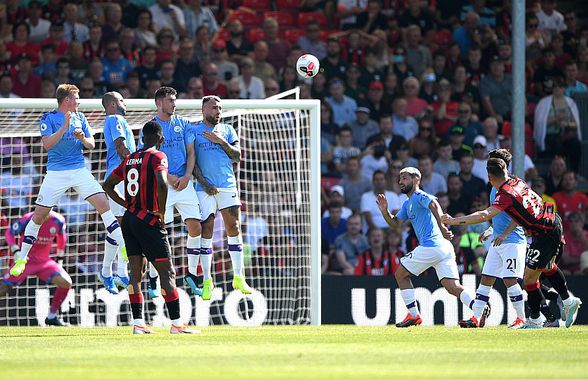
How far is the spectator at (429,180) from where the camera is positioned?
20.8 meters

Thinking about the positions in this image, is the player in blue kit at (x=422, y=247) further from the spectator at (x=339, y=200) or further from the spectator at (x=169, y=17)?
the spectator at (x=169, y=17)

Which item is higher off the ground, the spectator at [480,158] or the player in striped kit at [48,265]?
the spectator at [480,158]

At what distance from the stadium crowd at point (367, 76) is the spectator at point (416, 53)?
0.09 ft

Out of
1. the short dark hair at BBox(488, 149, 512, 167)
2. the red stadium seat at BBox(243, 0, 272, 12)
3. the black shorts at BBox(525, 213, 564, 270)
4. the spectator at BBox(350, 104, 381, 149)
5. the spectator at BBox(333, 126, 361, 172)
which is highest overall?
the red stadium seat at BBox(243, 0, 272, 12)

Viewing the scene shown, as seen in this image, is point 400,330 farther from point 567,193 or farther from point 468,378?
point 567,193

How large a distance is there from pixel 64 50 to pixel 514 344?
12423 millimetres

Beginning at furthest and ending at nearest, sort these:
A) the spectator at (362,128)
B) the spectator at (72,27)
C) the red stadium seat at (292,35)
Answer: the red stadium seat at (292,35), the spectator at (72,27), the spectator at (362,128)

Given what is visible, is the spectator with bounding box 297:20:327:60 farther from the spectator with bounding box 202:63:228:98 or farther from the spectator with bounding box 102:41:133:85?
the spectator with bounding box 102:41:133:85

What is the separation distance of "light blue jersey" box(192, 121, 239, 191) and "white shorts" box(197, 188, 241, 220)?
71mm

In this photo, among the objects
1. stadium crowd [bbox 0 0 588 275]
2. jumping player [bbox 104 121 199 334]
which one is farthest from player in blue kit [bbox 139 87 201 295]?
stadium crowd [bbox 0 0 588 275]

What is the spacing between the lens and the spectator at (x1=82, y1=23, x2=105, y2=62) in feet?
Answer: 71.2

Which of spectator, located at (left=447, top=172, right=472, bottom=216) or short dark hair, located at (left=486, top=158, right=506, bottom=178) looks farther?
spectator, located at (left=447, top=172, right=472, bottom=216)

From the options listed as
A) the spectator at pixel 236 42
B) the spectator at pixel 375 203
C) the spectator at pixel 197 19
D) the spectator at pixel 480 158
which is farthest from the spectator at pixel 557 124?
the spectator at pixel 197 19

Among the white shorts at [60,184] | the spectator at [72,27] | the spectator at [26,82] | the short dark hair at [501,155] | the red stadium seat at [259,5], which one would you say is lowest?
the white shorts at [60,184]
